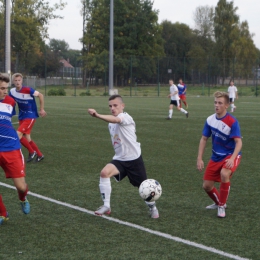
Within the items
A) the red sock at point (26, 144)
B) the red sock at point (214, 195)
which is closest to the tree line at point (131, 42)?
the red sock at point (26, 144)

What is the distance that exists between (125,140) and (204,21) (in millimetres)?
91002

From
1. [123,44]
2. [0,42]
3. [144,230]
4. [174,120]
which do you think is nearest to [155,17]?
[123,44]

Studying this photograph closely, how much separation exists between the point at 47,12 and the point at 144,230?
6666cm

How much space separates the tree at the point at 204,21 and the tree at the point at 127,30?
19.3 meters

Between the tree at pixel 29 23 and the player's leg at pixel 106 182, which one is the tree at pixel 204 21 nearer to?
the tree at pixel 29 23

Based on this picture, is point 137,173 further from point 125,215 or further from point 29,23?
point 29,23

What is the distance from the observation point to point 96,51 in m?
73.9

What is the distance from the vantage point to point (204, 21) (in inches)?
3708

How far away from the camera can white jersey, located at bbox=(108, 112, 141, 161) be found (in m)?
6.20

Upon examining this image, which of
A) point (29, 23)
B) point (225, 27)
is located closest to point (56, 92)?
point (29, 23)

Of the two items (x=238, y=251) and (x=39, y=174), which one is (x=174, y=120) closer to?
(x=39, y=174)

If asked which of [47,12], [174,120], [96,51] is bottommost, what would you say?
[174,120]

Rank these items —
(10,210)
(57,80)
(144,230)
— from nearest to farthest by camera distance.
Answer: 1. (144,230)
2. (10,210)
3. (57,80)

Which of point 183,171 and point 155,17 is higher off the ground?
point 155,17
